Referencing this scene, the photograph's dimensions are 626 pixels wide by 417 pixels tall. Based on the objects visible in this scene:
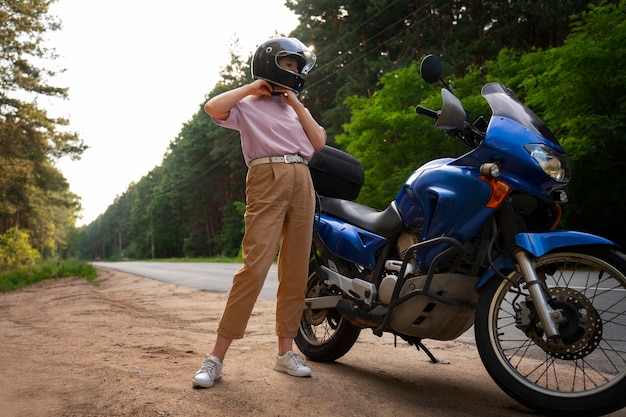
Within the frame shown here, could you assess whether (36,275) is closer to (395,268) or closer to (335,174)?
(335,174)

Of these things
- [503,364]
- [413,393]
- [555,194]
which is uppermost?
[555,194]

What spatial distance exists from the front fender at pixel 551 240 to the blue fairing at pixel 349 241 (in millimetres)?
899

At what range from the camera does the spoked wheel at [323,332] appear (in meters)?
3.87

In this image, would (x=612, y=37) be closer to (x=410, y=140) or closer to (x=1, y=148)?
(x=410, y=140)

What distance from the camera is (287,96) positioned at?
334cm

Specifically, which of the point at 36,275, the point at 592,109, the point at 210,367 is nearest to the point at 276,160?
the point at 210,367

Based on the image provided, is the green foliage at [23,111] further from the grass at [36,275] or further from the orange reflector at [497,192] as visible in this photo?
the orange reflector at [497,192]

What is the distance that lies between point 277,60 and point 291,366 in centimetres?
183

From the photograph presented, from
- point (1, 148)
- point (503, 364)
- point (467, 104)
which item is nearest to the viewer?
point (503, 364)

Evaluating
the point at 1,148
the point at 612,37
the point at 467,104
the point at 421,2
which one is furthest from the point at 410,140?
the point at 1,148

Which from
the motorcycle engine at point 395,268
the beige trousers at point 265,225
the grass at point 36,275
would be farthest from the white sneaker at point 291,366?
the grass at point 36,275

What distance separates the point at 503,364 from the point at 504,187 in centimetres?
85

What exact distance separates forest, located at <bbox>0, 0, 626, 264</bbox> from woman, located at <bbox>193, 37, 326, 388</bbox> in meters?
9.15

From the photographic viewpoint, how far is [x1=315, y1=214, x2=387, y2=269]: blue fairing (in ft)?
11.2
